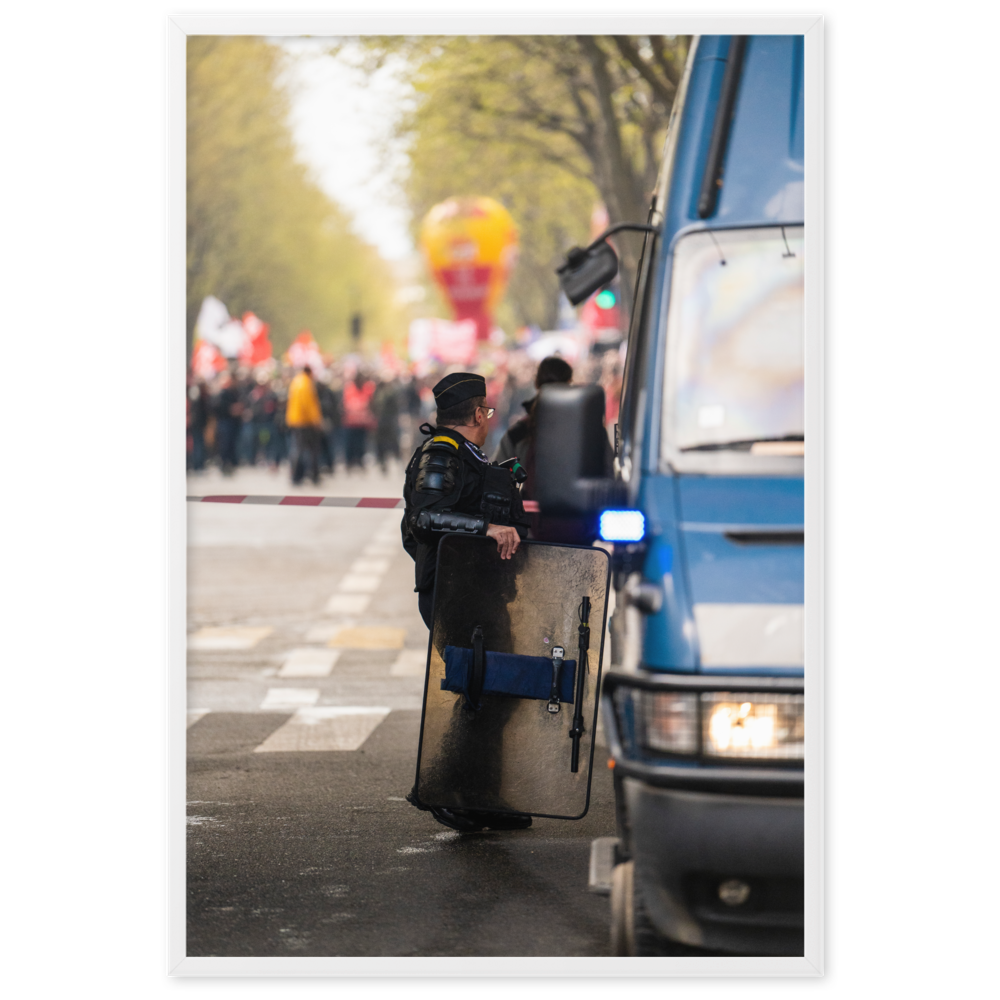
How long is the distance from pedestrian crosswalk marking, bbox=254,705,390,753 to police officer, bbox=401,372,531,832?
2.07 meters

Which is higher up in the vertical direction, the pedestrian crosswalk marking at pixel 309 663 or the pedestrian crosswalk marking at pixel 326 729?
the pedestrian crosswalk marking at pixel 309 663

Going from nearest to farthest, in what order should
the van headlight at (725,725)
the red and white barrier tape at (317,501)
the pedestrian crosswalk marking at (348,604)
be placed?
the van headlight at (725,725) → the red and white barrier tape at (317,501) → the pedestrian crosswalk marking at (348,604)

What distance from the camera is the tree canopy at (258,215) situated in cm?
4172

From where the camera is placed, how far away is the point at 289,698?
10.4m

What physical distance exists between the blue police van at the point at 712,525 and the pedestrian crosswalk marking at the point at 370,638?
24.3 ft

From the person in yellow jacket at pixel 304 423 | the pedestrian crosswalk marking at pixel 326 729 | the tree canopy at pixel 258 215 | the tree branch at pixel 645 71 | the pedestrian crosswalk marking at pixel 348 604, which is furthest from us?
the tree canopy at pixel 258 215

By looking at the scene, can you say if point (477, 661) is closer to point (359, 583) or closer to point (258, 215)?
point (359, 583)

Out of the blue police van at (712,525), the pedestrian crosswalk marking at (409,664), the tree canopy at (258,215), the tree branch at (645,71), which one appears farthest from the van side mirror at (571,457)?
the tree branch at (645,71)

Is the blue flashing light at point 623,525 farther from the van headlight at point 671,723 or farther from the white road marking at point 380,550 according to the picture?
the white road marking at point 380,550

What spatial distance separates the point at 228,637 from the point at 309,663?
1380 millimetres

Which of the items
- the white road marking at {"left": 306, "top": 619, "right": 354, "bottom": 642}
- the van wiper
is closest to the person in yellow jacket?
the white road marking at {"left": 306, "top": 619, "right": 354, "bottom": 642}

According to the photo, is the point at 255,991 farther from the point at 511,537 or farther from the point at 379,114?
the point at 379,114

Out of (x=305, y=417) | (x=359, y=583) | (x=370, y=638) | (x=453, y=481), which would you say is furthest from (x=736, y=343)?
(x=305, y=417)

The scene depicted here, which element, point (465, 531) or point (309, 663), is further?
point (309, 663)
